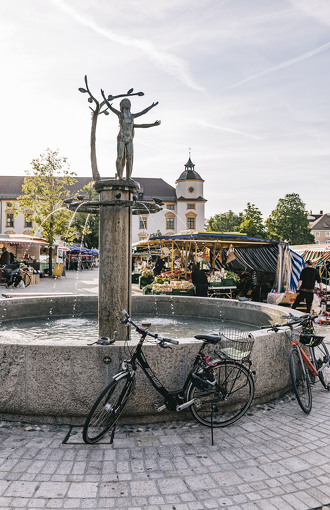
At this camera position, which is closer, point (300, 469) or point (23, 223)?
point (300, 469)

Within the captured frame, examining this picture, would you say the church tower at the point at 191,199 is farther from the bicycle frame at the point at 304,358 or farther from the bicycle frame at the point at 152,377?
the bicycle frame at the point at 152,377

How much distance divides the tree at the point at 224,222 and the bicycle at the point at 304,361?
82051 mm

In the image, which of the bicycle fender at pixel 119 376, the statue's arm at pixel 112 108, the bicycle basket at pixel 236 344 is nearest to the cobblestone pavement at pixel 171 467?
the bicycle fender at pixel 119 376

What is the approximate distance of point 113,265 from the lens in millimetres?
5660

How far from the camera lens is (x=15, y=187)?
69375mm

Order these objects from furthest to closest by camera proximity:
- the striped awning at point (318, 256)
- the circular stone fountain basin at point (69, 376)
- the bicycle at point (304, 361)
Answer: the striped awning at point (318, 256)
the bicycle at point (304, 361)
the circular stone fountain basin at point (69, 376)

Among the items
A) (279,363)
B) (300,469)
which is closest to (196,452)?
(300,469)

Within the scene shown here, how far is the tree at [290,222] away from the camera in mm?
57250

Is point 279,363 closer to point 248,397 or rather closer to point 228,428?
point 248,397

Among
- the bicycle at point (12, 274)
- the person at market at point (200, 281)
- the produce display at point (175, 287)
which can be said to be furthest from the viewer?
the bicycle at point (12, 274)

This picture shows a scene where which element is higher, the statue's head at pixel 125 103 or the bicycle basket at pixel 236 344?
the statue's head at pixel 125 103

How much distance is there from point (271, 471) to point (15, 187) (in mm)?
72773

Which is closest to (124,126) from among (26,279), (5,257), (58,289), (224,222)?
(58,289)

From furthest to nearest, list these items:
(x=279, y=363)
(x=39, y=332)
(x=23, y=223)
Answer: (x=23, y=223)
(x=39, y=332)
(x=279, y=363)
